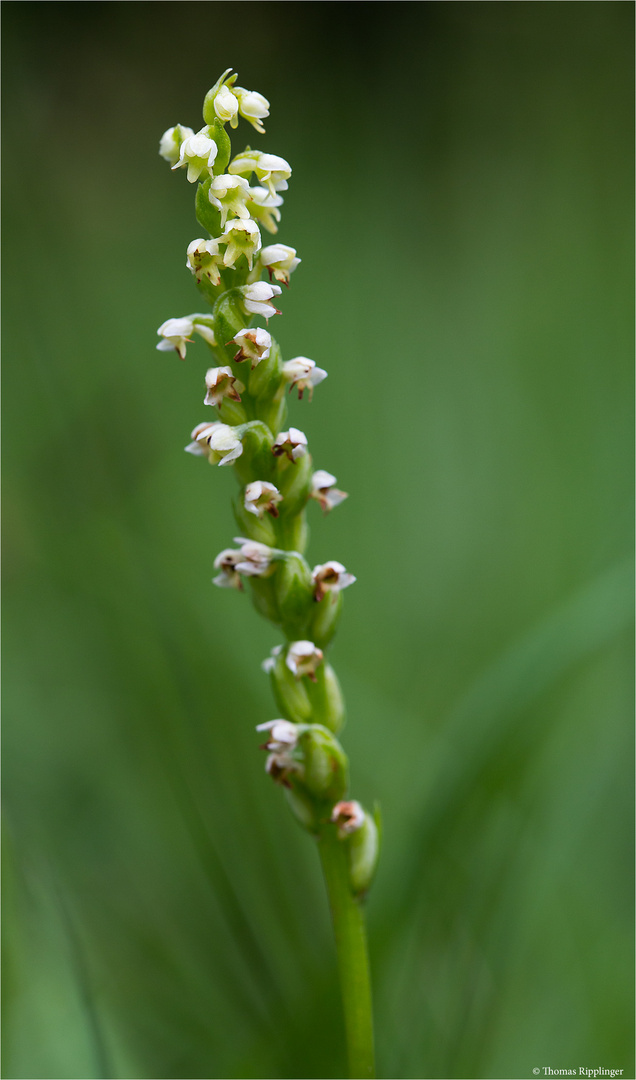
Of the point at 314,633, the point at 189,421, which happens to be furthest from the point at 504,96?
the point at 314,633

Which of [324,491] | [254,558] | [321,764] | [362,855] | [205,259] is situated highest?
[205,259]

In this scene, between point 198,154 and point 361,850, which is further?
point 361,850

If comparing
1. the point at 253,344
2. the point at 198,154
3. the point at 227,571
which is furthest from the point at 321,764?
the point at 198,154

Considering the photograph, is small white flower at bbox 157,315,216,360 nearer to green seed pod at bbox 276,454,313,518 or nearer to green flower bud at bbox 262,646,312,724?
green seed pod at bbox 276,454,313,518

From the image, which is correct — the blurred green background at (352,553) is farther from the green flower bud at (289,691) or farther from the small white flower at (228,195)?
the small white flower at (228,195)

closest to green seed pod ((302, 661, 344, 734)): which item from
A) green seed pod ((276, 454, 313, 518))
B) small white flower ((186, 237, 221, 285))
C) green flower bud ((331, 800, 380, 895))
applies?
green flower bud ((331, 800, 380, 895))

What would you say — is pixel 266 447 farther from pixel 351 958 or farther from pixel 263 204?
pixel 351 958

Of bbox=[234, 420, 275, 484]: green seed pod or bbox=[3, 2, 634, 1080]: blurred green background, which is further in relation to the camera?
bbox=[3, 2, 634, 1080]: blurred green background

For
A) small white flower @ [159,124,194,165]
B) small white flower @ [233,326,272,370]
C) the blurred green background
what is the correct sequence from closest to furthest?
small white flower @ [233,326,272,370]
small white flower @ [159,124,194,165]
the blurred green background
